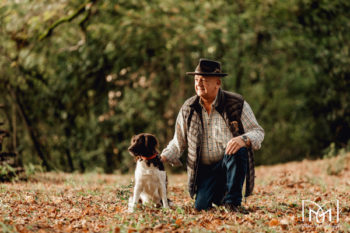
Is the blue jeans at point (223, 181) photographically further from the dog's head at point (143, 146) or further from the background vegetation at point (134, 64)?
the background vegetation at point (134, 64)

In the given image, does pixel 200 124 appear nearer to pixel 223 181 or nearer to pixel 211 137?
pixel 211 137

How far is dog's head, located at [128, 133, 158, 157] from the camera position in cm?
452

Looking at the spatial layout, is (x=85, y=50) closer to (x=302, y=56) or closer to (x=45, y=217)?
(x=302, y=56)

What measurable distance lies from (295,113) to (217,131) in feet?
38.9

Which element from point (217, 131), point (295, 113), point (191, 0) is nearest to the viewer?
point (217, 131)

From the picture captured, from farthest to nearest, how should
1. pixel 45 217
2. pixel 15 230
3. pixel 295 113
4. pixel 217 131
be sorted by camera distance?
1. pixel 295 113
2. pixel 217 131
3. pixel 45 217
4. pixel 15 230

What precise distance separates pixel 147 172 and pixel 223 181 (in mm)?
1079

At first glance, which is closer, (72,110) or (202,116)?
(202,116)

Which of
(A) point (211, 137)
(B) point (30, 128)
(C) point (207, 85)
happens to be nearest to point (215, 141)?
(A) point (211, 137)

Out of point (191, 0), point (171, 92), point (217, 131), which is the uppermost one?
point (191, 0)

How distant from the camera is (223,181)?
17.0 ft

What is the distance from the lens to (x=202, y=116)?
5070 millimetres

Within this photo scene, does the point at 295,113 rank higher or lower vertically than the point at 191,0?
lower

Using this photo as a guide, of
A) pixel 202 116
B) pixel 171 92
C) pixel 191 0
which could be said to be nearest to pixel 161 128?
pixel 171 92
